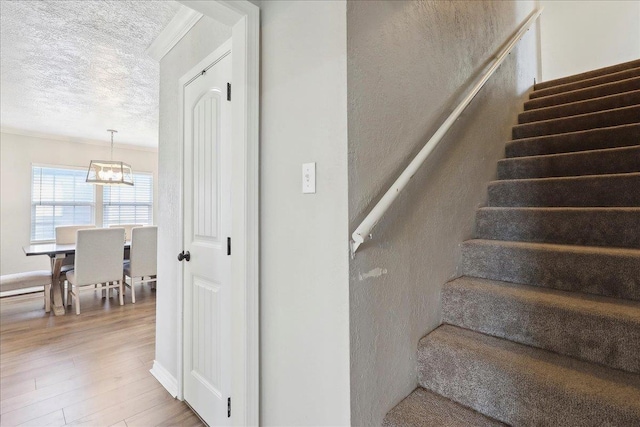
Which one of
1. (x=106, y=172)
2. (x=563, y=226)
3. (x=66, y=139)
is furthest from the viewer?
(x=66, y=139)

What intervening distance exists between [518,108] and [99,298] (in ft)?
18.5

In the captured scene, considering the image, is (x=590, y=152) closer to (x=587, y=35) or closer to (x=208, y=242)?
(x=208, y=242)

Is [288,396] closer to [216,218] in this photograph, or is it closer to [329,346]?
[329,346]

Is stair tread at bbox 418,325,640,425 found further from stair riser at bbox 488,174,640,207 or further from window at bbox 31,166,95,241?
window at bbox 31,166,95,241

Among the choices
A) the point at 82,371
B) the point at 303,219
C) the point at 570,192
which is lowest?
the point at 82,371

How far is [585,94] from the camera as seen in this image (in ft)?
8.51

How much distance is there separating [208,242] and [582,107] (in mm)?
3040

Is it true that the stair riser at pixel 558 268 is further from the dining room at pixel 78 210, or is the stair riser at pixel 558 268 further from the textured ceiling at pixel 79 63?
the textured ceiling at pixel 79 63

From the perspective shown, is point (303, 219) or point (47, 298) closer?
point (303, 219)

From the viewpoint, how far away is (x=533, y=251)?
149 centimetres

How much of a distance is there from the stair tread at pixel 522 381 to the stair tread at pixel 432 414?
0.11 ft

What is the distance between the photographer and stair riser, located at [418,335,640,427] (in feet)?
3.03

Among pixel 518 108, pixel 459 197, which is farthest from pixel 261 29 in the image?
pixel 518 108

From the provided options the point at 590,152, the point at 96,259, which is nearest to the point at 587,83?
the point at 590,152
